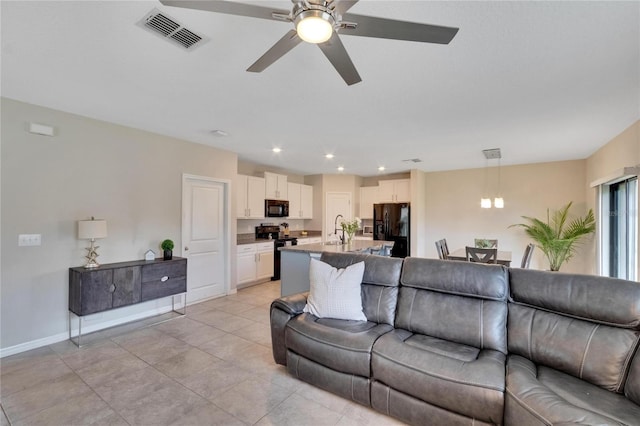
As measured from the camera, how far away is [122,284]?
339cm

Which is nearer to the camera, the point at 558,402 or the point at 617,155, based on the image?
the point at 558,402

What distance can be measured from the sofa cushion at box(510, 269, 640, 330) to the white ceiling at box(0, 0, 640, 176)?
154 cm

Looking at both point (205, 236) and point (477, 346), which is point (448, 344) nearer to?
point (477, 346)

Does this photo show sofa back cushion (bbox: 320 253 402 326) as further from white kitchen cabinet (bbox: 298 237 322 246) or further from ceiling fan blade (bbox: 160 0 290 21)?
white kitchen cabinet (bbox: 298 237 322 246)

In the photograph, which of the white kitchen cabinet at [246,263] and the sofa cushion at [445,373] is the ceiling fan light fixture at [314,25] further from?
the white kitchen cabinet at [246,263]

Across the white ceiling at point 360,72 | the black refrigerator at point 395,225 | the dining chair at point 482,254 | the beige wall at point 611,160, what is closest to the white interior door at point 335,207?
the black refrigerator at point 395,225

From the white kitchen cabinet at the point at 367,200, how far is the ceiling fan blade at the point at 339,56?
19.2 feet

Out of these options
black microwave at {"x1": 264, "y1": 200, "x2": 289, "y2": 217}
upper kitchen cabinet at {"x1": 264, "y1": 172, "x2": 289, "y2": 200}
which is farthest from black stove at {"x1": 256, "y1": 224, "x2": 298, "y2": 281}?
upper kitchen cabinet at {"x1": 264, "y1": 172, "x2": 289, "y2": 200}

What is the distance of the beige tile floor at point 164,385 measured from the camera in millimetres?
2023

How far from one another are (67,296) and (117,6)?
3.16 metres

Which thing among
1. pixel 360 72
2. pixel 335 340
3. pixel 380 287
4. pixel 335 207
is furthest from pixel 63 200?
pixel 335 207

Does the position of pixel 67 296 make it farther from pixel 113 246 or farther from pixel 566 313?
pixel 566 313

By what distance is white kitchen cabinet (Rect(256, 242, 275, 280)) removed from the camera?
19.1 ft

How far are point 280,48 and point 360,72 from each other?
0.96m
